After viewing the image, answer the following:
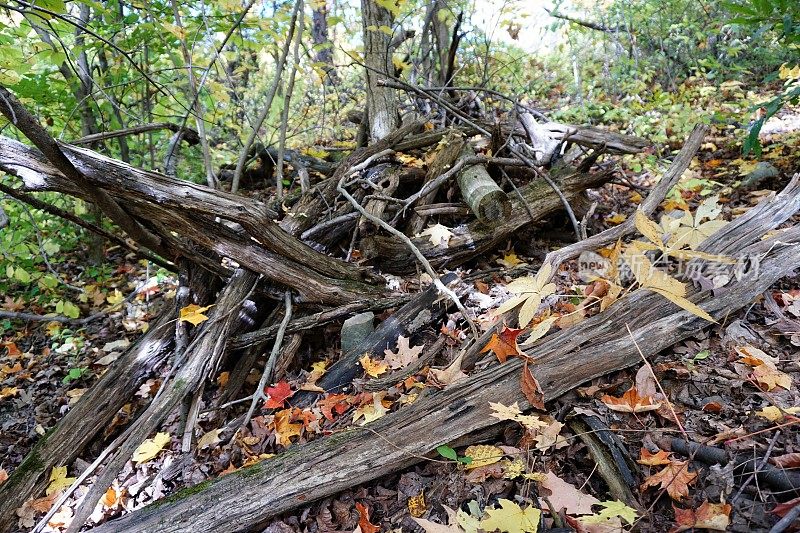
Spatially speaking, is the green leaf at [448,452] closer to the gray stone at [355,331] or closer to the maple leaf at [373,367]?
the maple leaf at [373,367]

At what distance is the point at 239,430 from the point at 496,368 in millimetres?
1532

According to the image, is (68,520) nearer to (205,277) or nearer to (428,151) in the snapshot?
(205,277)

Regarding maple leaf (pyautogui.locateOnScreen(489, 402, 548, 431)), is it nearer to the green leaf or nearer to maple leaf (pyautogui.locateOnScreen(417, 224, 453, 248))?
the green leaf

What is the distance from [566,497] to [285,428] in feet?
4.93

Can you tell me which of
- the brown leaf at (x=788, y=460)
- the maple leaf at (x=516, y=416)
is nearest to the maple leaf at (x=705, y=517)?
the brown leaf at (x=788, y=460)

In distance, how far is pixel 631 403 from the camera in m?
1.92

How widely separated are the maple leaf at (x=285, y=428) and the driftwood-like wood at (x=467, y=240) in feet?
4.82

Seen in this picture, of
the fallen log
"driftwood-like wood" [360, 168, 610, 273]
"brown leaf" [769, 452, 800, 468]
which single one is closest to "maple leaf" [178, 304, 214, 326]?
the fallen log

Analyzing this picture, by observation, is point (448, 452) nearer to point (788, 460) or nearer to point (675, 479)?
point (675, 479)

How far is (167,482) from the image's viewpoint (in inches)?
99.0

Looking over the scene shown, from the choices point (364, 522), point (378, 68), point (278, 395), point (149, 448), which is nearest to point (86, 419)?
point (149, 448)

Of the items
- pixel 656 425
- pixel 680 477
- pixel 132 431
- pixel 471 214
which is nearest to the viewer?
pixel 680 477

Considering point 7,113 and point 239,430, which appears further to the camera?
point 239,430

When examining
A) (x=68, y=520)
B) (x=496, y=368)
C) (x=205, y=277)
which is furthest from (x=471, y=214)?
(x=68, y=520)
